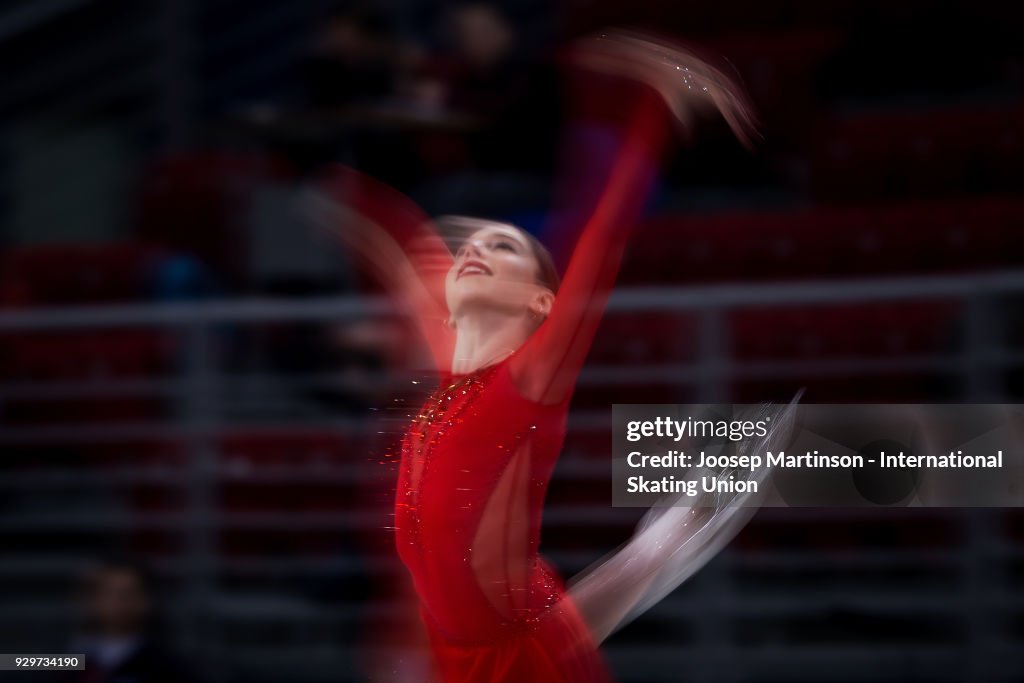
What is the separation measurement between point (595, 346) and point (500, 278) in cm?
217

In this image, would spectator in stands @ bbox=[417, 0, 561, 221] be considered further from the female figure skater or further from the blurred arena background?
the female figure skater

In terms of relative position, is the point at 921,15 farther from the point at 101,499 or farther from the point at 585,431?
the point at 101,499

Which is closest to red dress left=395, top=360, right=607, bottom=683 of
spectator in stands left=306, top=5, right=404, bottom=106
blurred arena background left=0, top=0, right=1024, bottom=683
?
blurred arena background left=0, top=0, right=1024, bottom=683

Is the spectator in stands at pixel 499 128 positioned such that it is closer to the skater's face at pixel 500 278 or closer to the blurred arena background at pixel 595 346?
the blurred arena background at pixel 595 346

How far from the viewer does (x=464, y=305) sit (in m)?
1.40

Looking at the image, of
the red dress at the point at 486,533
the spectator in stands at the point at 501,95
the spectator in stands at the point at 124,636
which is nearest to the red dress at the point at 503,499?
the red dress at the point at 486,533

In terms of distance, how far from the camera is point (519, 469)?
133 cm

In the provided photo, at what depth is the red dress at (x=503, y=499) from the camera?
128cm

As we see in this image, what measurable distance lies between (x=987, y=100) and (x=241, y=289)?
9.23ft

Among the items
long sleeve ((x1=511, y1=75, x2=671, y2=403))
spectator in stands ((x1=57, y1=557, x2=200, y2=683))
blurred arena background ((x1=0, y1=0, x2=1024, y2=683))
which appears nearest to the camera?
long sleeve ((x1=511, y1=75, x2=671, y2=403))

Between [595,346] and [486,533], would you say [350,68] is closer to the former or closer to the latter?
[595,346]

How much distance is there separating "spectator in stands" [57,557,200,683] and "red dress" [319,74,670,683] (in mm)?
1305

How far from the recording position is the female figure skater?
4.13 ft

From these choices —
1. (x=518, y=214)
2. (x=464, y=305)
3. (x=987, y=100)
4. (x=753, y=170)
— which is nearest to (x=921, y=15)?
(x=987, y=100)
